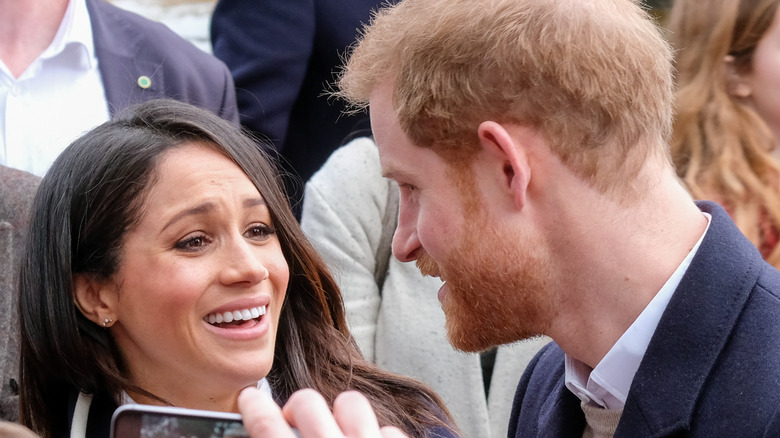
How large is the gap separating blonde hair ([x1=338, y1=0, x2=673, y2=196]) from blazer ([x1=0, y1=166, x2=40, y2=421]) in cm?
116

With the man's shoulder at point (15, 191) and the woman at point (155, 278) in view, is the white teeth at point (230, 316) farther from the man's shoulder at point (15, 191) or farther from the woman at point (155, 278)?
the man's shoulder at point (15, 191)

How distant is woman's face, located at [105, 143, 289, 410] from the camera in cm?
246

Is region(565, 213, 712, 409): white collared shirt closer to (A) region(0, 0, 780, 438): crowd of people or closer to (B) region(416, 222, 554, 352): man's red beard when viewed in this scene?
(A) region(0, 0, 780, 438): crowd of people

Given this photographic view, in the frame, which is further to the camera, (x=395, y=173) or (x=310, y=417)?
(x=395, y=173)

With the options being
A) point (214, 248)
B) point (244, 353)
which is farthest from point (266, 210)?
point (244, 353)

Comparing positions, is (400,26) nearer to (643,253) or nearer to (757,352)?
(643,253)

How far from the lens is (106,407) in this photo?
8.55 feet

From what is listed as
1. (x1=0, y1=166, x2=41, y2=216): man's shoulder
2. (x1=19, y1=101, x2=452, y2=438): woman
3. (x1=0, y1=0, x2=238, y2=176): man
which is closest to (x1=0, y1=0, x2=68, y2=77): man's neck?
(x1=0, y1=0, x2=238, y2=176): man

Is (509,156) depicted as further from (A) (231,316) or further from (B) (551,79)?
(A) (231,316)

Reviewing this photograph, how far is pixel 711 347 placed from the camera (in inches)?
79.0

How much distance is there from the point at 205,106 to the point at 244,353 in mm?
1169

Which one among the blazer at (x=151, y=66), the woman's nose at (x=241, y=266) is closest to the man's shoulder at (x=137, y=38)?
the blazer at (x=151, y=66)

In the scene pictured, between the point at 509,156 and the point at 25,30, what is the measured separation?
5.97ft

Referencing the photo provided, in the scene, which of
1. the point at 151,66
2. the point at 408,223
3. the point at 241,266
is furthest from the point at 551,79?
the point at 151,66
